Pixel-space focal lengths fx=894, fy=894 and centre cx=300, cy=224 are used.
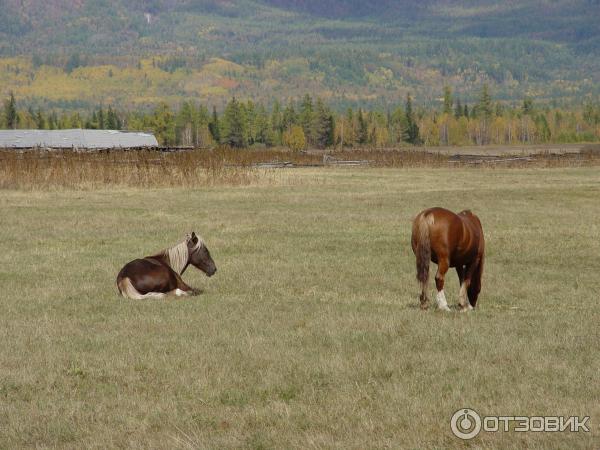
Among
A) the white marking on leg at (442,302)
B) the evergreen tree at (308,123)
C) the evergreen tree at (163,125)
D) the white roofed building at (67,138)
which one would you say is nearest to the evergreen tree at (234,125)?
the evergreen tree at (163,125)

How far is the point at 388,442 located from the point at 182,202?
99.4 ft

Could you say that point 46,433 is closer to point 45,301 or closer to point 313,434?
point 313,434

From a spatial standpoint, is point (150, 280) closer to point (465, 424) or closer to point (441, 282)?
point (441, 282)

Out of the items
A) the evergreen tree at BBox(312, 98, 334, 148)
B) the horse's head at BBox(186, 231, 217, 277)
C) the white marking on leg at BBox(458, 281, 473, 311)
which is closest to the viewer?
the white marking on leg at BBox(458, 281, 473, 311)

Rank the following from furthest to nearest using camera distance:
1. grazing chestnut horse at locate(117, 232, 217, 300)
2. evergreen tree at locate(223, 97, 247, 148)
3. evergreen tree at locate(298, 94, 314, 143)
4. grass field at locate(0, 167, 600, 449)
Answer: evergreen tree at locate(298, 94, 314, 143)
evergreen tree at locate(223, 97, 247, 148)
grazing chestnut horse at locate(117, 232, 217, 300)
grass field at locate(0, 167, 600, 449)

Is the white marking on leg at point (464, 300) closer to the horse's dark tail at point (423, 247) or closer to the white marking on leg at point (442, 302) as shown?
the white marking on leg at point (442, 302)

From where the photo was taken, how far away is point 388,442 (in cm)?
806

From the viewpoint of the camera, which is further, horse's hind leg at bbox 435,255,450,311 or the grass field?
horse's hind leg at bbox 435,255,450,311

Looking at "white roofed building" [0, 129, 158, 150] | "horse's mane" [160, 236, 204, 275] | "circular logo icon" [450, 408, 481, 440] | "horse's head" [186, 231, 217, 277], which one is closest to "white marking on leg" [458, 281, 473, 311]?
"horse's head" [186, 231, 217, 277]

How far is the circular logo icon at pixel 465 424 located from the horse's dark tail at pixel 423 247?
18.2 feet

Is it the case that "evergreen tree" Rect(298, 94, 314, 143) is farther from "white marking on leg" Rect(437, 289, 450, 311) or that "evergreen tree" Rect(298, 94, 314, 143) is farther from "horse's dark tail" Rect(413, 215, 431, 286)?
"white marking on leg" Rect(437, 289, 450, 311)

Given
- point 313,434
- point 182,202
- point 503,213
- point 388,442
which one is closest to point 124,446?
point 313,434

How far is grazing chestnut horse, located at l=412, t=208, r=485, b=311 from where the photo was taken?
14281 mm

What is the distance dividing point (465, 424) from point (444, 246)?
613cm
